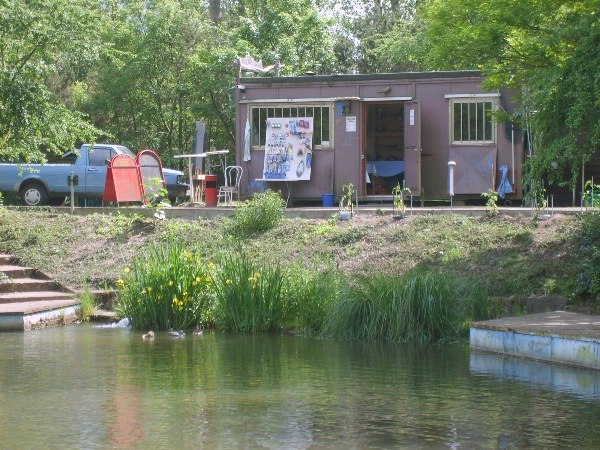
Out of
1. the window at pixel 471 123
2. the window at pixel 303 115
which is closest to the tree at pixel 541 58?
the window at pixel 471 123

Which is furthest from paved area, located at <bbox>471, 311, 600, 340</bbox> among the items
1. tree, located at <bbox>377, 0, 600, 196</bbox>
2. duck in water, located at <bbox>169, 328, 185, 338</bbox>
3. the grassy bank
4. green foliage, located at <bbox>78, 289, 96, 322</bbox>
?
green foliage, located at <bbox>78, 289, 96, 322</bbox>

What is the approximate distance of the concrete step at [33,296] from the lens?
53.8ft

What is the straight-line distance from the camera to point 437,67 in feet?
55.9

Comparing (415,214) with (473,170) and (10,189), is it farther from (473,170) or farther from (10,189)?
(10,189)

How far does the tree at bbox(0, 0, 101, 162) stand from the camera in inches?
749

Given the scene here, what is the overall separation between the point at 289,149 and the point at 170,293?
921 cm

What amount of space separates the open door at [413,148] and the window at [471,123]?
0.85 m

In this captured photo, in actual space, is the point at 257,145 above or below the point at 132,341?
above

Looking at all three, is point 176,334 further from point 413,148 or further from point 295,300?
point 413,148

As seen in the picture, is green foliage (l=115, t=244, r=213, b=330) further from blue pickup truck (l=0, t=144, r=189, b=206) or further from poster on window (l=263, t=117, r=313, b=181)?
blue pickup truck (l=0, t=144, r=189, b=206)

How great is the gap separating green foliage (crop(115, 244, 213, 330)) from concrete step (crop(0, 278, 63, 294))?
264 centimetres

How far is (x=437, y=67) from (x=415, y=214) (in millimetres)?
3016

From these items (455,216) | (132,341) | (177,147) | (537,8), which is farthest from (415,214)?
(177,147)

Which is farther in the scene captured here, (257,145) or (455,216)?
(257,145)
